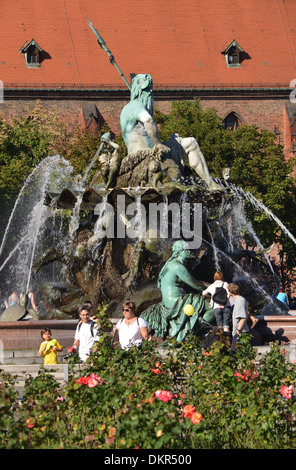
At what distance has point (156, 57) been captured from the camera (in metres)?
53.4

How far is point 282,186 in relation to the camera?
36.6 metres

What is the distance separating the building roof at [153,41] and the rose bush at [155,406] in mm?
45143

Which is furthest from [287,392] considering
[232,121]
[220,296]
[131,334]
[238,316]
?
[232,121]

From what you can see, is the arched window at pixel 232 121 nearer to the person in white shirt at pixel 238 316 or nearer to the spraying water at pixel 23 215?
the spraying water at pixel 23 215

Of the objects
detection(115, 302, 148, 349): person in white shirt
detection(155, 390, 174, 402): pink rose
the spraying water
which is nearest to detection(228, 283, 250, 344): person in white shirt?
detection(115, 302, 148, 349): person in white shirt

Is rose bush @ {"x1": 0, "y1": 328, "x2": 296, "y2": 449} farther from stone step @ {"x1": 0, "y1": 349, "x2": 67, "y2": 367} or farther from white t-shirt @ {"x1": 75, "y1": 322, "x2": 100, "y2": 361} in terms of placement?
stone step @ {"x1": 0, "y1": 349, "x2": 67, "y2": 367}

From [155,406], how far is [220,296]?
16.6 ft

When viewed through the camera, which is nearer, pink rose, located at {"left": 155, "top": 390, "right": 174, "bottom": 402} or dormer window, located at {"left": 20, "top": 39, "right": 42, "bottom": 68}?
pink rose, located at {"left": 155, "top": 390, "right": 174, "bottom": 402}

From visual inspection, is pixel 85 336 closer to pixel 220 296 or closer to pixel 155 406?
pixel 220 296

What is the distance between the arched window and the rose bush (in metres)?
46.7

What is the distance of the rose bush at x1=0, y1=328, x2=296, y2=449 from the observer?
5.96m

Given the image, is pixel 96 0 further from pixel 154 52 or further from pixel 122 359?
pixel 122 359

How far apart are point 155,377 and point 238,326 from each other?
397cm

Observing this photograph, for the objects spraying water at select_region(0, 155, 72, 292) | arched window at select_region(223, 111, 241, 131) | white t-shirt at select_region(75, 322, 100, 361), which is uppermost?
arched window at select_region(223, 111, 241, 131)
